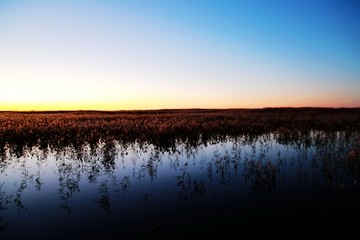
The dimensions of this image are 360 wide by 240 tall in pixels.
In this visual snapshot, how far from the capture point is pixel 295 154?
11281 millimetres

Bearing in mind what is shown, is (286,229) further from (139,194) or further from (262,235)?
(139,194)

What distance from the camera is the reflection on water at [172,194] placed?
5.03m

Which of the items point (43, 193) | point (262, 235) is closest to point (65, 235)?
point (43, 193)

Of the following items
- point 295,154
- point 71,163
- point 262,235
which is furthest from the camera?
point 295,154

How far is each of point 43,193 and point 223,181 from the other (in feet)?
15.1

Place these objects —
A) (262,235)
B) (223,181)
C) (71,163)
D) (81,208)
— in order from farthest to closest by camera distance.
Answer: (71,163)
(223,181)
(81,208)
(262,235)

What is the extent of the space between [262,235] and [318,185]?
3133 millimetres

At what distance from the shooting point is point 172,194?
22.2 feet

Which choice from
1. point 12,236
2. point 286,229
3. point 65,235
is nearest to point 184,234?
point 286,229

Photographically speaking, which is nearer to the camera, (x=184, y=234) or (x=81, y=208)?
(x=184, y=234)

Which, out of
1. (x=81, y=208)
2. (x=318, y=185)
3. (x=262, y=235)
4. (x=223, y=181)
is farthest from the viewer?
(x=223, y=181)

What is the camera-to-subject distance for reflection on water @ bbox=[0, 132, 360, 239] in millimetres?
5031

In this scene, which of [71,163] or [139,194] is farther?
[71,163]

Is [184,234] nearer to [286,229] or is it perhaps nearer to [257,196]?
[286,229]
